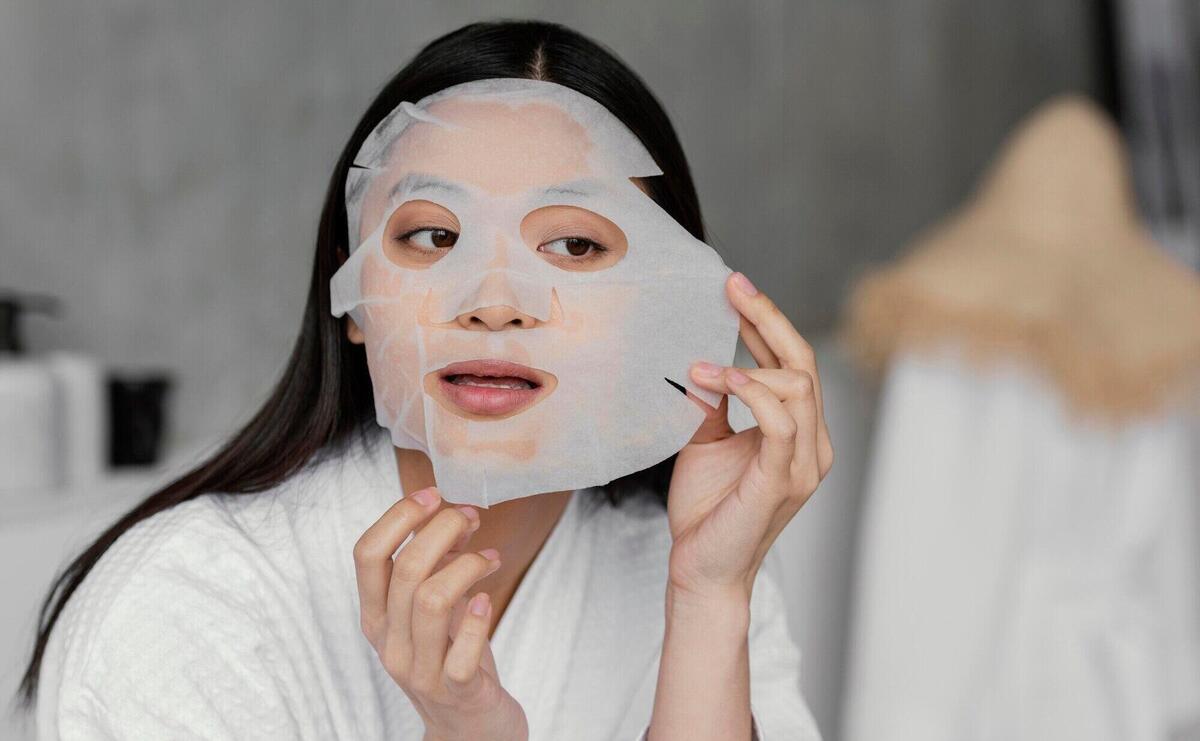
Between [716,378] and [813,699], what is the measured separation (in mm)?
1016

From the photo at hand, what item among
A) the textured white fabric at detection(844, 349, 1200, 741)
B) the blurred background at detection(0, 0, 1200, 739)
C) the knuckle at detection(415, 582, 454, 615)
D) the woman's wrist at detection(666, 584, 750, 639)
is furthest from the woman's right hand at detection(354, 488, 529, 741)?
the textured white fabric at detection(844, 349, 1200, 741)

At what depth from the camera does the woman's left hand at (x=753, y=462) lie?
0.52 meters

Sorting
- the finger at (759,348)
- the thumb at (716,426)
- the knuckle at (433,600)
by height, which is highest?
the finger at (759,348)

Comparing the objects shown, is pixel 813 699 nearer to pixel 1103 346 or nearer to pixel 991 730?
pixel 991 730

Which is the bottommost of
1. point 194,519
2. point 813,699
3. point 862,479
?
point 813,699

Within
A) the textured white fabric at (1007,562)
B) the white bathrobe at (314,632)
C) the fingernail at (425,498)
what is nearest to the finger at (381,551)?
the fingernail at (425,498)

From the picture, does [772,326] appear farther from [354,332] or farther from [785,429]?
[354,332]

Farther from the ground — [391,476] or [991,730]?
[391,476]

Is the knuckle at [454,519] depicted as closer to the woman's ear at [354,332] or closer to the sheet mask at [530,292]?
the sheet mask at [530,292]

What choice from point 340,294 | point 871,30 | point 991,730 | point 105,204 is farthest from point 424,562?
point 871,30

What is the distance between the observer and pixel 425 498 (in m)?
0.49

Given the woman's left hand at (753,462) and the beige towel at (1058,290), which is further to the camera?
the beige towel at (1058,290)

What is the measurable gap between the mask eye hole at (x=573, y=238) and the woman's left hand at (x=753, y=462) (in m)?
0.06

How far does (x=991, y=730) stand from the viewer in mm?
1198
